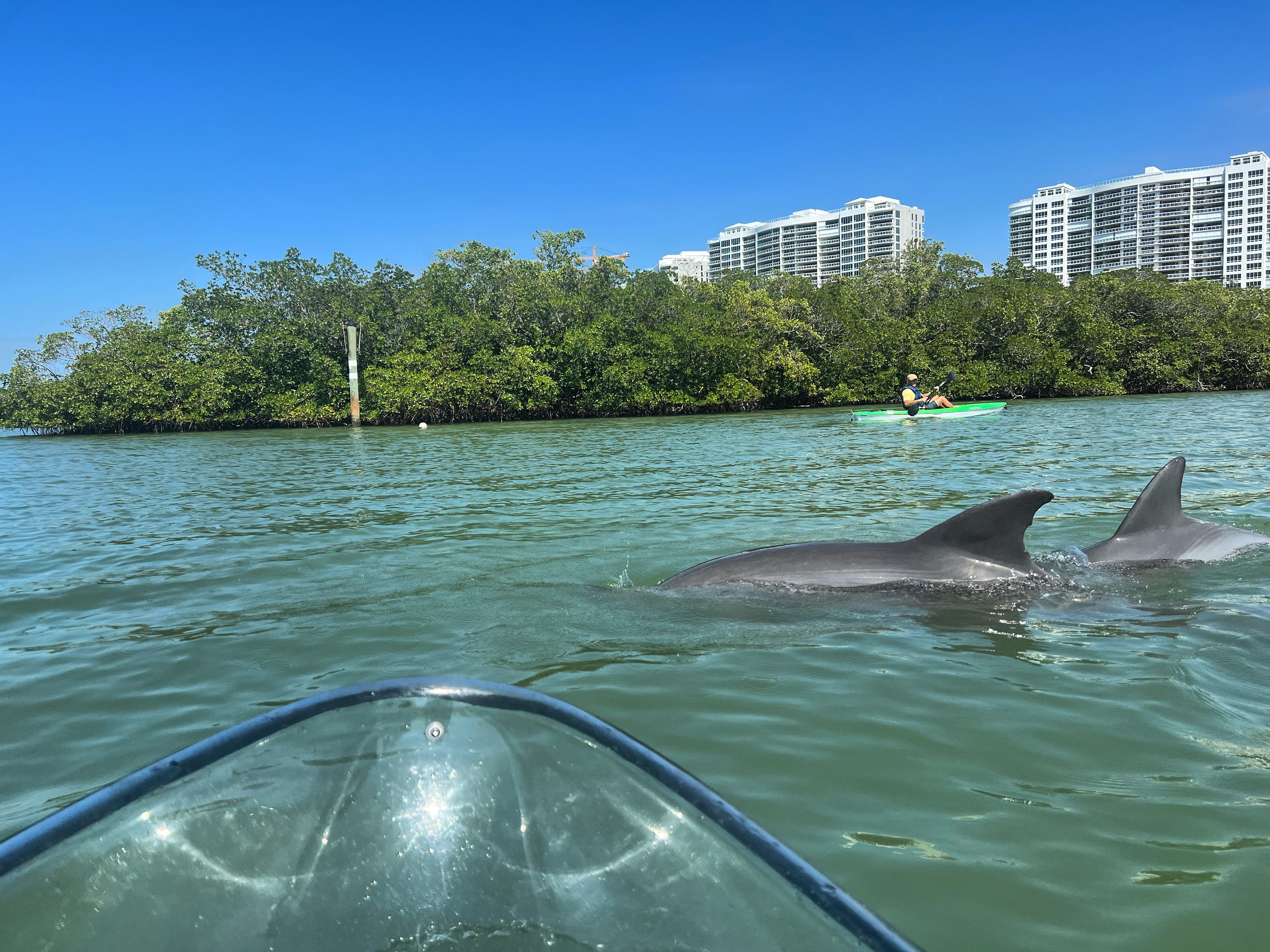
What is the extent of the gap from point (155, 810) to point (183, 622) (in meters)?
4.22

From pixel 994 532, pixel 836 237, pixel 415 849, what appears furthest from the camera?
pixel 836 237

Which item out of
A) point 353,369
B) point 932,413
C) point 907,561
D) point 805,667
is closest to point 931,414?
point 932,413

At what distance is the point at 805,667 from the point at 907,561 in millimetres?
1417

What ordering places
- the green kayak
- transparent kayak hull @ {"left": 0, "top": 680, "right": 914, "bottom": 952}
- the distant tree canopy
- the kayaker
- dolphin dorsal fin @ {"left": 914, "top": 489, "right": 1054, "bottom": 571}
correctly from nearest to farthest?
transparent kayak hull @ {"left": 0, "top": 680, "right": 914, "bottom": 952} → dolphin dorsal fin @ {"left": 914, "top": 489, "right": 1054, "bottom": 571} → the green kayak → the kayaker → the distant tree canopy

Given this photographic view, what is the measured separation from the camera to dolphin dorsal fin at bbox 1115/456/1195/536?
18.1 feet

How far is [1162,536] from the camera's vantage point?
18.5 ft

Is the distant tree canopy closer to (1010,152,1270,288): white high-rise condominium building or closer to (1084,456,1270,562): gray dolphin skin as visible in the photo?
(1084,456,1270,562): gray dolphin skin

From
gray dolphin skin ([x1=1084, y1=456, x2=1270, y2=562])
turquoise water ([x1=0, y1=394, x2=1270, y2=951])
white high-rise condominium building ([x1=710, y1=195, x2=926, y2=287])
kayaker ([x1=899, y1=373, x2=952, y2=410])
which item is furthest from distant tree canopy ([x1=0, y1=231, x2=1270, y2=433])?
white high-rise condominium building ([x1=710, y1=195, x2=926, y2=287])

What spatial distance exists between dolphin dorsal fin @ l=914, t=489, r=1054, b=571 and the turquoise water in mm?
222

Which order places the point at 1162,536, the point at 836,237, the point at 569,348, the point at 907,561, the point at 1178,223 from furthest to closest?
the point at 836,237
the point at 1178,223
the point at 569,348
the point at 1162,536
the point at 907,561

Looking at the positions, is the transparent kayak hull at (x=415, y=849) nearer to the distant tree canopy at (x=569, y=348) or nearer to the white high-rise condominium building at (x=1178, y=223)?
the distant tree canopy at (x=569, y=348)

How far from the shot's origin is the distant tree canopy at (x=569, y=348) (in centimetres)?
4341

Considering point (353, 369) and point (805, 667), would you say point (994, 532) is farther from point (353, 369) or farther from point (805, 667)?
point (353, 369)

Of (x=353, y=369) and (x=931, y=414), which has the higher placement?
(x=353, y=369)
